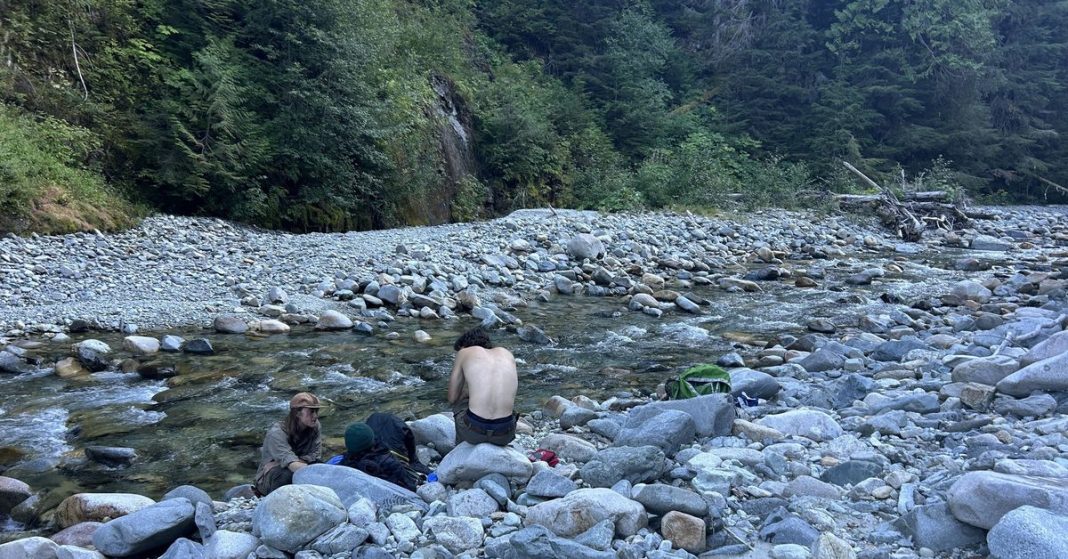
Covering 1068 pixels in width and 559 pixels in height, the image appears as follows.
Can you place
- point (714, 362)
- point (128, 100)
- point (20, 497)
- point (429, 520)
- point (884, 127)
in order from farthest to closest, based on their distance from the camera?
point (884, 127) → point (128, 100) → point (714, 362) → point (20, 497) → point (429, 520)

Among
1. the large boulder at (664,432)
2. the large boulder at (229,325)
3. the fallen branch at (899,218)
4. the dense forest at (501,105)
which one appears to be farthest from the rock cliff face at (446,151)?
the large boulder at (664,432)

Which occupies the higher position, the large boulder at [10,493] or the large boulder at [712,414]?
the large boulder at [712,414]

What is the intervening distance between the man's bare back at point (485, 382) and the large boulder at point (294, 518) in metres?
1.14

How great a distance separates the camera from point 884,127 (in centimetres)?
2836

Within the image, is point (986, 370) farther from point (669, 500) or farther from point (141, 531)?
point (141, 531)

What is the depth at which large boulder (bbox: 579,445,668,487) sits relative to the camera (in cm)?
356

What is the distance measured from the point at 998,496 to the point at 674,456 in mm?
1648

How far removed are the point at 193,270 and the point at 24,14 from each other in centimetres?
604

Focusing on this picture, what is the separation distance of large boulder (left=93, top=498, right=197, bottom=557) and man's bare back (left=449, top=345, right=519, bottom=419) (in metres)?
1.55

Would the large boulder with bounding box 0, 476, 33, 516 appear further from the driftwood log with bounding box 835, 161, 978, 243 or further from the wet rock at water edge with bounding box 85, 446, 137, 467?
the driftwood log with bounding box 835, 161, 978, 243

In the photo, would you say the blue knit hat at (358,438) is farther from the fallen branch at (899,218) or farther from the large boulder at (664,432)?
the fallen branch at (899,218)

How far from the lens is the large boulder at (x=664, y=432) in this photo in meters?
4.12

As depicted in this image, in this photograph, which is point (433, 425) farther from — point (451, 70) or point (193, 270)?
point (451, 70)

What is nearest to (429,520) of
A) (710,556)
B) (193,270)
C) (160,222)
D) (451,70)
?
(710,556)
